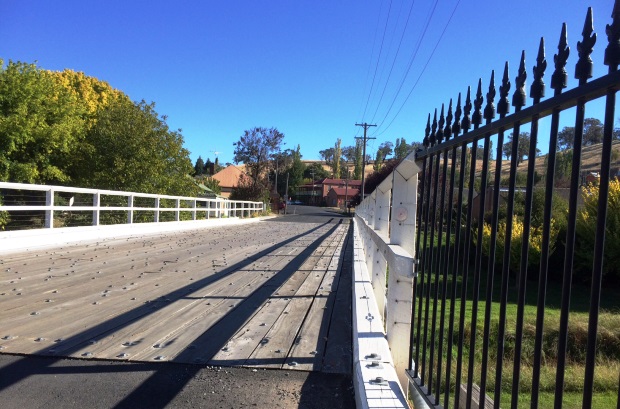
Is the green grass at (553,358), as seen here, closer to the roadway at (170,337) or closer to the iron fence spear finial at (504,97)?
the roadway at (170,337)

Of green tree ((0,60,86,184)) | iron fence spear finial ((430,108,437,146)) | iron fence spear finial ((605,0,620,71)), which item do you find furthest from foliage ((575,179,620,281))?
green tree ((0,60,86,184))

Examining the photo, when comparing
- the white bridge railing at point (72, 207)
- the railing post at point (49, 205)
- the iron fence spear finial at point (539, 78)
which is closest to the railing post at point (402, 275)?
the iron fence spear finial at point (539, 78)

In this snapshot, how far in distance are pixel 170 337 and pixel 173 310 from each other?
877 mm

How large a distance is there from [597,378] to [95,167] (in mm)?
25519

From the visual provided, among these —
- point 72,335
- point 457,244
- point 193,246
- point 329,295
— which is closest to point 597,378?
point 329,295

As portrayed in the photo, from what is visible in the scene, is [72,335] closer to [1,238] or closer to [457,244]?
[457,244]

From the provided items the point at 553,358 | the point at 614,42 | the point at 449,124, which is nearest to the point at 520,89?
the point at 614,42

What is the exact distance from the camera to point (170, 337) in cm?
399

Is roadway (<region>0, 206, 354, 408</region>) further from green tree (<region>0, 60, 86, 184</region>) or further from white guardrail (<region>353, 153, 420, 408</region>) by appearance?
green tree (<region>0, 60, 86, 184</region>)

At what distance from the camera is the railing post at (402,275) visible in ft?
9.66

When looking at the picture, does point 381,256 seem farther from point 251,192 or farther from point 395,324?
point 251,192

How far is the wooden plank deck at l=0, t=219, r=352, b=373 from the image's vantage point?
3.65 metres

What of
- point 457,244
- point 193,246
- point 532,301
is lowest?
point 532,301

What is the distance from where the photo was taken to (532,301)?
13.0 metres
